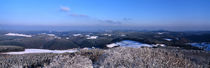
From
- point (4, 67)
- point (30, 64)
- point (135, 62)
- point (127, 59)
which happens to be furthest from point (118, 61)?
point (4, 67)

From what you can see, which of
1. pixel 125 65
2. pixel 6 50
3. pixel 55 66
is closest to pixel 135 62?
pixel 125 65

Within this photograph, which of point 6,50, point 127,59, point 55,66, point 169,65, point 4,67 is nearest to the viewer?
point 169,65

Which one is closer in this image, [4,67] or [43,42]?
[4,67]

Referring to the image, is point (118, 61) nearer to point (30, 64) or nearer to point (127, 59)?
point (127, 59)

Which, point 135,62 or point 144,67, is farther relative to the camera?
point 135,62

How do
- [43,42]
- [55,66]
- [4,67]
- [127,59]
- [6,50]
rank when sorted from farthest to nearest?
1. [43,42]
2. [6,50]
3. [4,67]
4. [127,59]
5. [55,66]

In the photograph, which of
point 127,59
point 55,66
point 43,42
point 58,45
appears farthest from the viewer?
point 43,42

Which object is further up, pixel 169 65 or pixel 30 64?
pixel 169 65

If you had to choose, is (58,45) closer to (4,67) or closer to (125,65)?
(4,67)

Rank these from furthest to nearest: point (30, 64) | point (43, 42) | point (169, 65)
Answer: point (43, 42) < point (30, 64) < point (169, 65)
